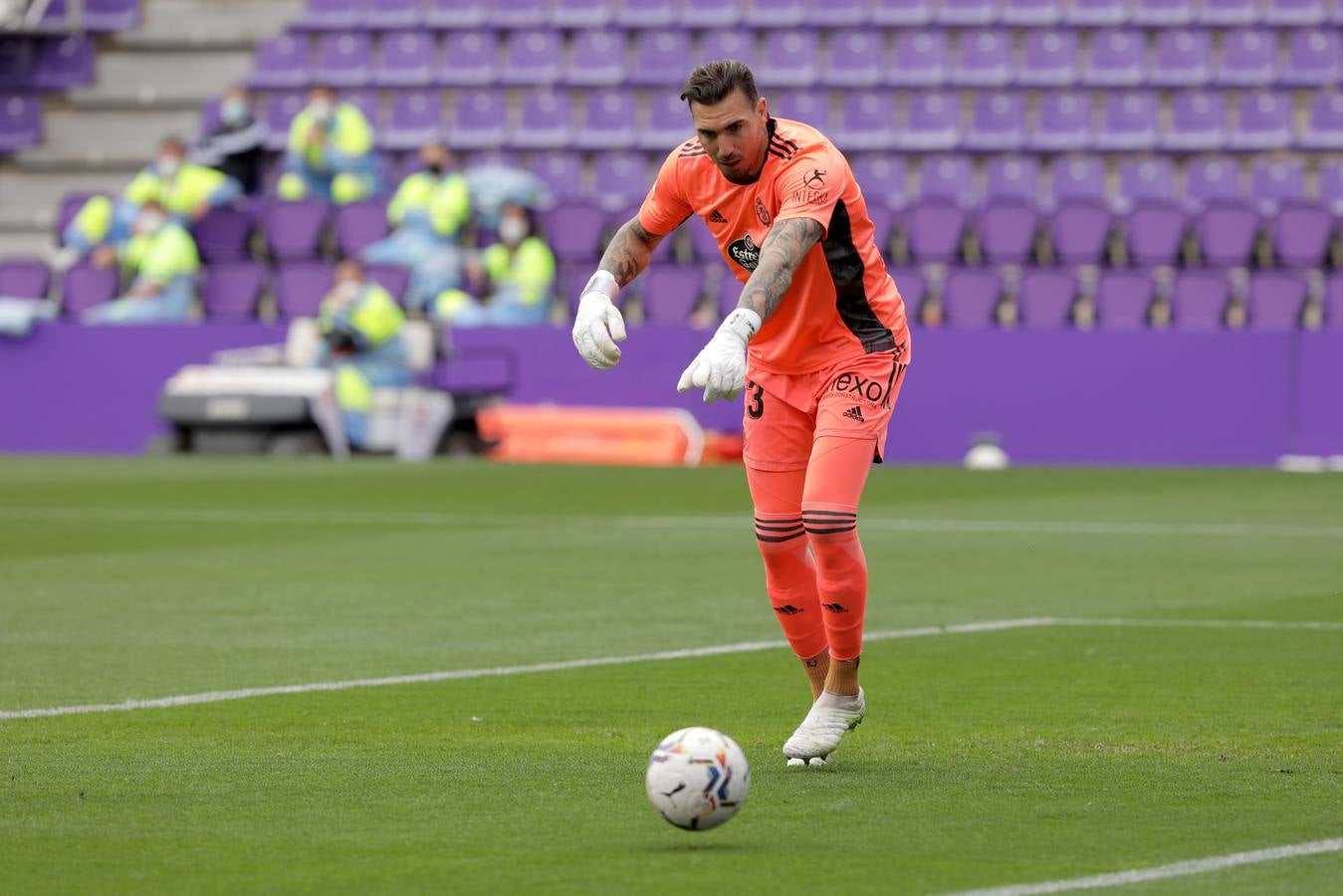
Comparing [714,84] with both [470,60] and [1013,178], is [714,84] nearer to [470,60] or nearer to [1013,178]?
[1013,178]

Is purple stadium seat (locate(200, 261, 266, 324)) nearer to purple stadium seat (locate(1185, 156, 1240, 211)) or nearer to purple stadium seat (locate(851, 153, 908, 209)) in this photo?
purple stadium seat (locate(851, 153, 908, 209))

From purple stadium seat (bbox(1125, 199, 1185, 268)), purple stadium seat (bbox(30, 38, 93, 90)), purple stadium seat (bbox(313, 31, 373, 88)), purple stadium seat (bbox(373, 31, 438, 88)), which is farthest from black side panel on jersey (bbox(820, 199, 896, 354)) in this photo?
purple stadium seat (bbox(30, 38, 93, 90))

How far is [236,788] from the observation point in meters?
6.30

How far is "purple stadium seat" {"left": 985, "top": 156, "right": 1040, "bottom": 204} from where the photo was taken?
27156 millimetres

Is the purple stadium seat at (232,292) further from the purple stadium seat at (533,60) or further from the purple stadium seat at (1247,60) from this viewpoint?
the purple stadium seat at (1247,60)

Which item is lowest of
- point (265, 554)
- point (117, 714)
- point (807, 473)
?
point (265, 554)

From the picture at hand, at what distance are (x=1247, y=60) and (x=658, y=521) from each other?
1417 centimetres

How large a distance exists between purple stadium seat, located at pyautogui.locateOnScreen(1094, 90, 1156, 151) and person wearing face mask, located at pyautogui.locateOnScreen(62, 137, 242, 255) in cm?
1062

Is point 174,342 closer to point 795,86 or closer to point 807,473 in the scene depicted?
point 795,86

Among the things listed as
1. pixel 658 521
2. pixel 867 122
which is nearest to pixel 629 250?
pixel 658 521

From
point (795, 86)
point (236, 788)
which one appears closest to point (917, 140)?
point (795, 86)

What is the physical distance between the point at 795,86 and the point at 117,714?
2184 cm

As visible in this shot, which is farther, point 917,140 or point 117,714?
point 917,140

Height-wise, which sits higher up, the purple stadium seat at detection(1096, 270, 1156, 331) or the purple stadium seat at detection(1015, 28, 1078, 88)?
the purple stadium seat at detection(1015, 28, 1078, 88)
